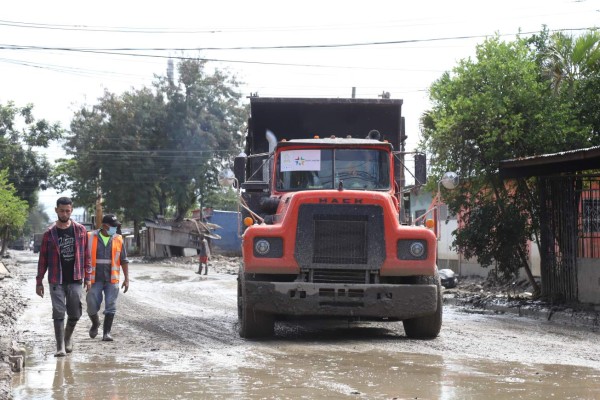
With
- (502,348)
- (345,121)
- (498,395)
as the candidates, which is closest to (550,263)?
(345,121)

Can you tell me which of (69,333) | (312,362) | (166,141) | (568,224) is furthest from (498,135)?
(166,141)

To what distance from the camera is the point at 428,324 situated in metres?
12.3

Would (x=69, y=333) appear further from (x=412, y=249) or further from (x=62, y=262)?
(x=412, y=249)

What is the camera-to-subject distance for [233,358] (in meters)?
10.2

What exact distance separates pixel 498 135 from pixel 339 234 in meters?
9.00

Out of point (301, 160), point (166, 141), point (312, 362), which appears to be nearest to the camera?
point (312, 362)

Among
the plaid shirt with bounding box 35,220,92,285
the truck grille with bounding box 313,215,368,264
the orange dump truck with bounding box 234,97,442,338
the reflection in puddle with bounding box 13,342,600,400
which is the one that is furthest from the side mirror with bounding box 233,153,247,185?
the reflection in puddle with bounding box 13,342,600,400

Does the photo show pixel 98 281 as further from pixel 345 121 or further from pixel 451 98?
pixel 451 98

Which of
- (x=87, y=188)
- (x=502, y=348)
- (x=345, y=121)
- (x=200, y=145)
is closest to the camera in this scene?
(x=502, y=348)

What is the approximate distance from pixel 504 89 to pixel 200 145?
41.9 meters

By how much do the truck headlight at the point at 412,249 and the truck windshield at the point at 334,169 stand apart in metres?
1.36

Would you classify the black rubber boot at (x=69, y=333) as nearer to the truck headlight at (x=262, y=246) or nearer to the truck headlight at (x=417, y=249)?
the truck headlight at (x=262, y=246)

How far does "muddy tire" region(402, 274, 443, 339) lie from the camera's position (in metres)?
12.3

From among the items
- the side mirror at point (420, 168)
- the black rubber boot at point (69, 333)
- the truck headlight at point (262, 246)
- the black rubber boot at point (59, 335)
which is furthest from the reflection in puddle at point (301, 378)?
the side mirror at point (420, 168)
